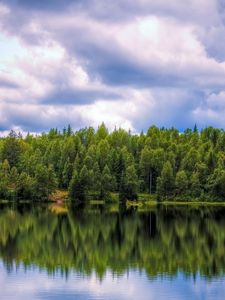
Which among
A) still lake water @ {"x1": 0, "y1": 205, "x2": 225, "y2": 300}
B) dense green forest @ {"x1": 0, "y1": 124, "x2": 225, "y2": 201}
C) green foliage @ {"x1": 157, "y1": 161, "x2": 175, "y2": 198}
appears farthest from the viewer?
green foliage @ {"x1": 157, "y1": 161, "x2": 175, "y2": 198}

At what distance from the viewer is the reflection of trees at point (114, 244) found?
54.3 meters

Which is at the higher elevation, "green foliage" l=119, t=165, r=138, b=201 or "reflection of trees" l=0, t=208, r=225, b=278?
"green foliage" l=119, t=165, r=138, b=201

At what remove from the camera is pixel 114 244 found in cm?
6969

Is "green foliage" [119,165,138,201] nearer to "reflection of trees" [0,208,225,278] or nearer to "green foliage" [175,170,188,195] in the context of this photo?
"green foliage" [175,170,188,195]

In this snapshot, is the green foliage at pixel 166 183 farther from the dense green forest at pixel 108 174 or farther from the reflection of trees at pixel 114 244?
the reflection of trees at pixel 114 244

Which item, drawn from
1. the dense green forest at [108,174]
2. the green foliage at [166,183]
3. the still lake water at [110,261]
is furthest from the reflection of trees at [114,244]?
the green foliage at [166,183]

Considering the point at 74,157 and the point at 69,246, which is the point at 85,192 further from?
the point at 69,246

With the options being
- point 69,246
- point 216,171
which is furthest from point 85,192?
point 69,246

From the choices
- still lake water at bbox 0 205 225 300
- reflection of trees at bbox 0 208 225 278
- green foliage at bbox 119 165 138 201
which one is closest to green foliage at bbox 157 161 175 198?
green foliage at bbox 119 165 138 201

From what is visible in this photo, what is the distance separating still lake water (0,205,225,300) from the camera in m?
43.7

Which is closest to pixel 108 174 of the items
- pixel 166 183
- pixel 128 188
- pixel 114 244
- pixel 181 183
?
pixel 128 188

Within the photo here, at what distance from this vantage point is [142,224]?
9581 centimetres

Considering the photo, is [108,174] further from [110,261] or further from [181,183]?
[110,261]

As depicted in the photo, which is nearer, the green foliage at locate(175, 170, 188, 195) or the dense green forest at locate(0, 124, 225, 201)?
the dense green forest at locate(0, 124, 225, 201)
